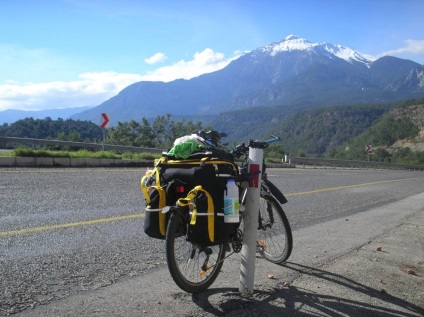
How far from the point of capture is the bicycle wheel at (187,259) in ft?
10.0

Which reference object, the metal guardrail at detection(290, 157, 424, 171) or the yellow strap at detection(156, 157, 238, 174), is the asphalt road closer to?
the yellow strap at detection(156, 157, 238, 174)

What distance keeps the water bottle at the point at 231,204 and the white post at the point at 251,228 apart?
0.25m

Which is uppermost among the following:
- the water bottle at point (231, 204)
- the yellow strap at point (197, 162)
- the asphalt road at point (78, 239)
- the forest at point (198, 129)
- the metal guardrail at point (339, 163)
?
the forest at point (198, 129)

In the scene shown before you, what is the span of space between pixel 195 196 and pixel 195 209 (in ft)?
0.32

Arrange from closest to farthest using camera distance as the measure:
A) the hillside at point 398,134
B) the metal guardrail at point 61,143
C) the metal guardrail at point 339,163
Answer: the metal guardrail at point 61,143 < the metal guardrail at point 339,163 < the hillside at point 398,134

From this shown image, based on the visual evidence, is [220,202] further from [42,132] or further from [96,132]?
[96,132]

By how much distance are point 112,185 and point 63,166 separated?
17.4 feet

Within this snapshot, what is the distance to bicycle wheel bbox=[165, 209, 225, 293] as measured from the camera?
3059 mm

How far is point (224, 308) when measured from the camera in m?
3.04

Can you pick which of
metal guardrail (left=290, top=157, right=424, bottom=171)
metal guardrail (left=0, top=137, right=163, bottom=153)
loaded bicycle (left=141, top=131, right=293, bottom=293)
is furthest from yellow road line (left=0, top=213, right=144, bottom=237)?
metal guardrail (left=290, top=157, right=424, bottom=171)

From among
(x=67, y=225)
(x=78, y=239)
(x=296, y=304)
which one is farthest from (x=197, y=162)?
(x=67, y=225)

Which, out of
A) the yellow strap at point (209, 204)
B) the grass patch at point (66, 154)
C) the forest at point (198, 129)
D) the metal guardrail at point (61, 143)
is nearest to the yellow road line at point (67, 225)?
the forest at point (198, 129)

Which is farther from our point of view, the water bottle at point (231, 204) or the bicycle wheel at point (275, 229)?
the bicycle wheel at point (275, 229)

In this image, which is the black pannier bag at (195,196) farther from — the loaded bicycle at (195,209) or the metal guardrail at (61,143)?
the metal guardrail at (61,143)
